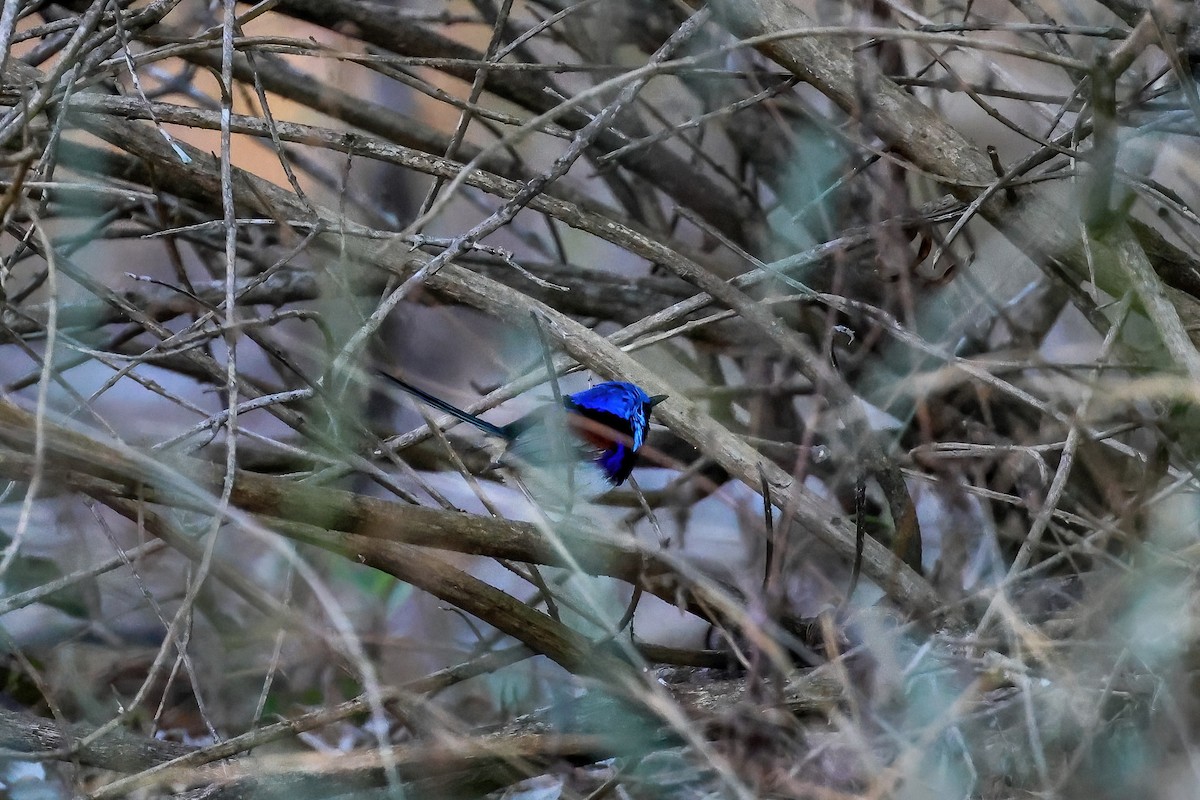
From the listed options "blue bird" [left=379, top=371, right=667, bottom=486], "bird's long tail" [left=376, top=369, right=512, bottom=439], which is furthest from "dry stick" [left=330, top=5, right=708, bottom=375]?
"blue bird" [left=379, top=371, right=667, bottom=486]

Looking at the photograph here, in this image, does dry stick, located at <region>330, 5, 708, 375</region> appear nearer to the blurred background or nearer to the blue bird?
the blurred background

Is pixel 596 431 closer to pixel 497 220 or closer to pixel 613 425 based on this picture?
pixel 613 425

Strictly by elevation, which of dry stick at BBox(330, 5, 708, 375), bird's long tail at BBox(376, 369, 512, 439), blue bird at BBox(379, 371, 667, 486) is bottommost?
blue bird at BBox(379, 371, 667, 486)

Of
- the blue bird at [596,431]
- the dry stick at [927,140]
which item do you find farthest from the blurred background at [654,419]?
the blue bird at [596,431]

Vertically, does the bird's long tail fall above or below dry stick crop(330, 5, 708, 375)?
below

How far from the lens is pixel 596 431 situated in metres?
3.22

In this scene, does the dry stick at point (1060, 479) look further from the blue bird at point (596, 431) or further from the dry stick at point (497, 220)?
the blue bird at point (596, 431)

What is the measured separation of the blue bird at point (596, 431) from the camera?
3217mm

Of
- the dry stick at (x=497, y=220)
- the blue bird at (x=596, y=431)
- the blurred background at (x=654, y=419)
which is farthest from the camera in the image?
the blue bird at (x=596, y=431)

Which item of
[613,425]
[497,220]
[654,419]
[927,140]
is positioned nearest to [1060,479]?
[927,140]

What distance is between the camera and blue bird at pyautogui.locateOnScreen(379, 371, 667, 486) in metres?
3.22

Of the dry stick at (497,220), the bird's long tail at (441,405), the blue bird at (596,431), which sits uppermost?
the dry stick at (497,220)

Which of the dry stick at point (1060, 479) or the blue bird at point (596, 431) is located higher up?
the dry stick at point (1060, 479)

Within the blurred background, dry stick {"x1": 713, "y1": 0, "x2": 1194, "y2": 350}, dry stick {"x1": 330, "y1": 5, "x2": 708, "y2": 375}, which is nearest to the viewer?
the blurred background
